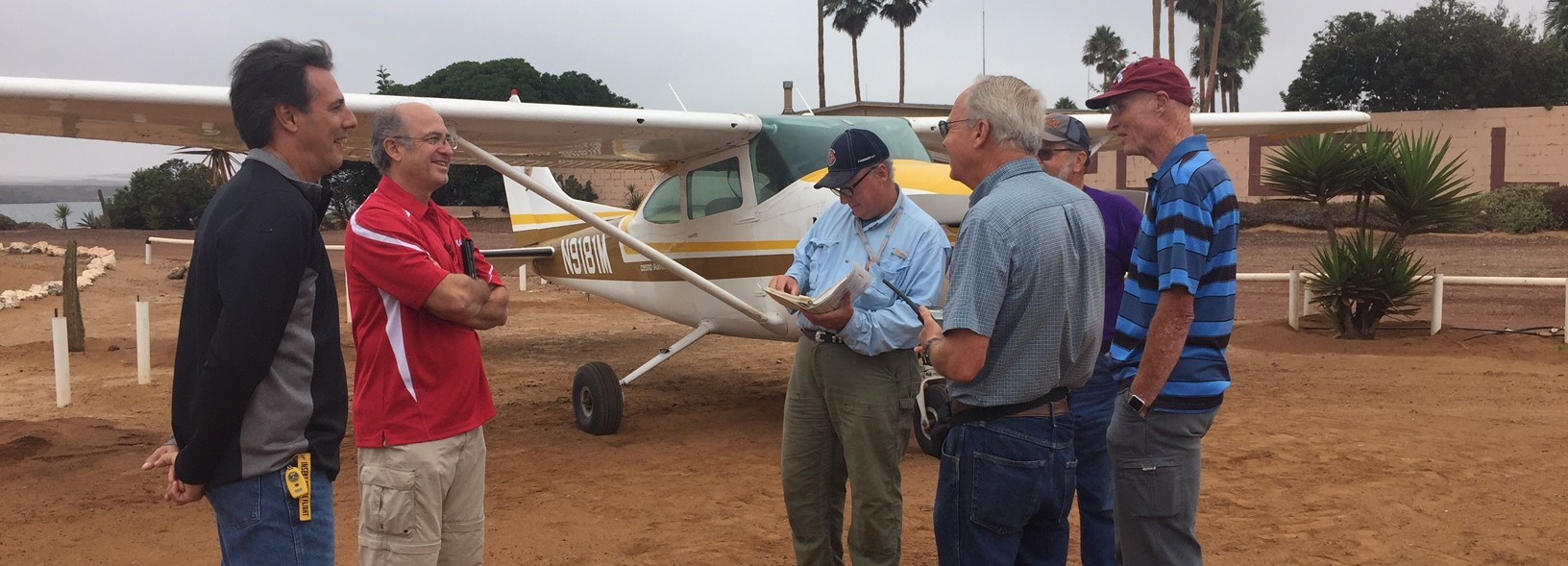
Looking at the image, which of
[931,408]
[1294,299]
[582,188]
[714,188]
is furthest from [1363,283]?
[582,188]

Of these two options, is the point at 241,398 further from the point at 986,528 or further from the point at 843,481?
the point at 843,481

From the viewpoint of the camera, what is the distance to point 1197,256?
2.61m

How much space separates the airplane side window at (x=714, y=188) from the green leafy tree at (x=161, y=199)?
121 ft

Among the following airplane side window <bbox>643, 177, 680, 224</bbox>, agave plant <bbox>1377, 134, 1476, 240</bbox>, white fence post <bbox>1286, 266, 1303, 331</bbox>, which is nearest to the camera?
airplane side window <bbox>643, 177, 680, 224</bbox>

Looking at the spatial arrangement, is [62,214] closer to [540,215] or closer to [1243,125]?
[540,215]

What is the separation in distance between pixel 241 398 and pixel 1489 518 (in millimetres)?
5470

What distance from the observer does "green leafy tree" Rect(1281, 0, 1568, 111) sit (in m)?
39.4

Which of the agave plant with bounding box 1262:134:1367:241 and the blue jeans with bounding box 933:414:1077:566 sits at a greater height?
the agave plant with bounding box 1262:134:1367:241

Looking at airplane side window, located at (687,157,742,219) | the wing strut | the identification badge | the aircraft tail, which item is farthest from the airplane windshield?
the identification badge

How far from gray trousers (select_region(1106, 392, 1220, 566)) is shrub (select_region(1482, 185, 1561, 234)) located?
93.2 feet

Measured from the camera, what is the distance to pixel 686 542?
4957 mm

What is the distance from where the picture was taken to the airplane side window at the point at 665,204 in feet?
28.0

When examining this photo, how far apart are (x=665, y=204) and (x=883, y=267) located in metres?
5.07

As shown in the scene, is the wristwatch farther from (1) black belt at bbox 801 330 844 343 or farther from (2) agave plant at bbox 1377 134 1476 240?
(2) agave plant at bbox 1377 134 1476 240
